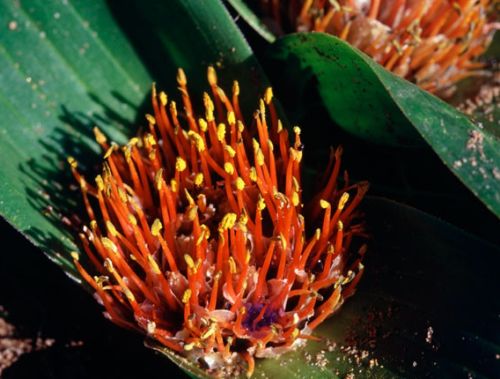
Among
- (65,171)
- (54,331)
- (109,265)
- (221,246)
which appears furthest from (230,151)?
(54,331)

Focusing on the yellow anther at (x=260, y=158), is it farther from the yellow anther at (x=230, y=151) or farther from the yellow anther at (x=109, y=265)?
the yellow anther at (x=109, y=265)

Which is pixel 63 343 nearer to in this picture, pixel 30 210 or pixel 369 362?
pixel 30 210

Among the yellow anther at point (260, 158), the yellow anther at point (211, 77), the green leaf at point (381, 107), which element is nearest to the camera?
the green leaf at point (381, 107)

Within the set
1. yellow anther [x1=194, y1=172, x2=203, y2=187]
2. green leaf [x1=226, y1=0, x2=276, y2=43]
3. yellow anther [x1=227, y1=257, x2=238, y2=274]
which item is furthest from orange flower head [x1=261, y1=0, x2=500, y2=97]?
yellow anther [x1=227, y1=257, x2=238, y2=274]

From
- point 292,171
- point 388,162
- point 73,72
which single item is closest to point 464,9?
point 388,162

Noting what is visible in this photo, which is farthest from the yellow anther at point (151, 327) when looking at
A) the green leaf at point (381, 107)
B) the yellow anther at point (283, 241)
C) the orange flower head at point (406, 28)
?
the orange flower head at point (406, 28)

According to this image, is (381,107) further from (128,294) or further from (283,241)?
(128,294)

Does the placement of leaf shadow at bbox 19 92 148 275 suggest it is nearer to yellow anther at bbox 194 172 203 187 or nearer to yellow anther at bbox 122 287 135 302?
yellow anther at bbox 122 287 135 302
